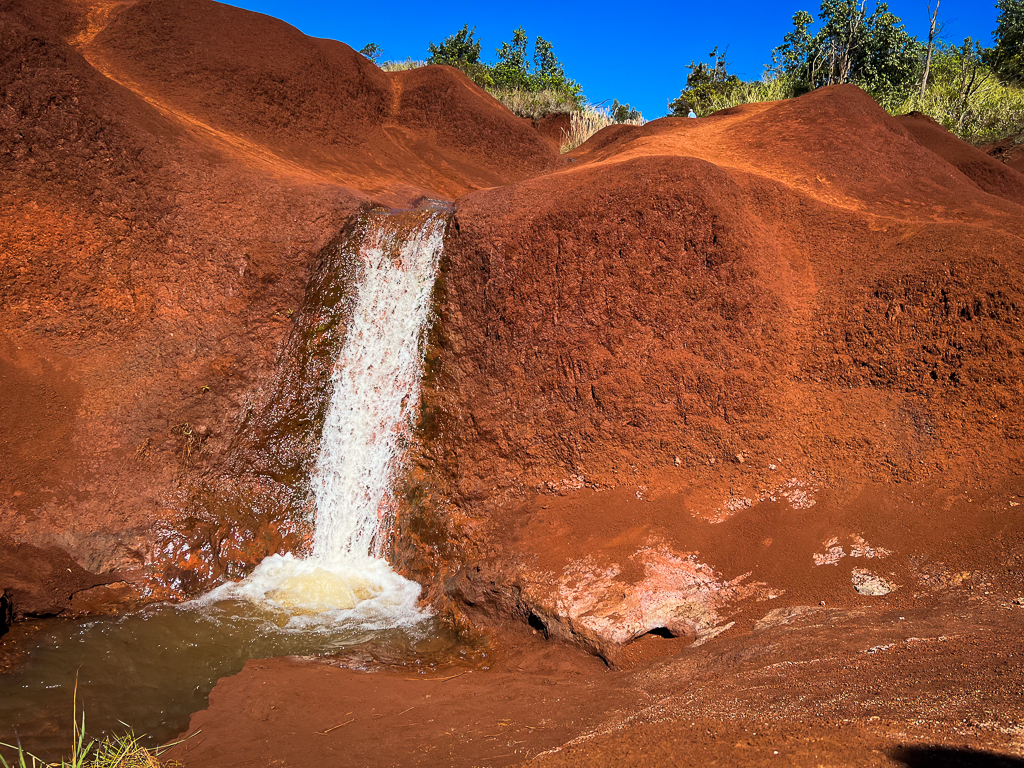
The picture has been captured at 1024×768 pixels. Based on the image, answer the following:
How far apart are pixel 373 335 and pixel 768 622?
16.9 ft

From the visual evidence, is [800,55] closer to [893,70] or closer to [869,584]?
[893,70]

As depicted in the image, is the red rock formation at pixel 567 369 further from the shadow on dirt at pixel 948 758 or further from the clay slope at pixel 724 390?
the shadow on dirt at pixel 948 758

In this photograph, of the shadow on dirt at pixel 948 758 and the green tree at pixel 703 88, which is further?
the green tree at pixel 703 88

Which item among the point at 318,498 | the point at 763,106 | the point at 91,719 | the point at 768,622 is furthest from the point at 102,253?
the point at 763,106

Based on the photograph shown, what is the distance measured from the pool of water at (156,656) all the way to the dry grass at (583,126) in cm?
1535

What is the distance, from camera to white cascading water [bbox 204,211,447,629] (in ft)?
20.5

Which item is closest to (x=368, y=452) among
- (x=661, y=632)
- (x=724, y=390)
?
(x=661, y=632)

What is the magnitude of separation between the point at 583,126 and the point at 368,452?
1491 cm

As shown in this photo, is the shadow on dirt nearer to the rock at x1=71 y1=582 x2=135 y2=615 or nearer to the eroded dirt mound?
the rock at x1=71 y1=582 x2=135 y2=615

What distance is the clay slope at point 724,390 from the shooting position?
17.6 feet

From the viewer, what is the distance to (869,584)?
16.2 ft

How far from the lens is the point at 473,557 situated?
638 centimetres

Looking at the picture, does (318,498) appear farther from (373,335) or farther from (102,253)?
(102,253)

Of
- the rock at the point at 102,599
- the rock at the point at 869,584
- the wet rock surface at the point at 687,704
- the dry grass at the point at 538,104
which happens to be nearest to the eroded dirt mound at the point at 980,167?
the rock at the point at 869,584
